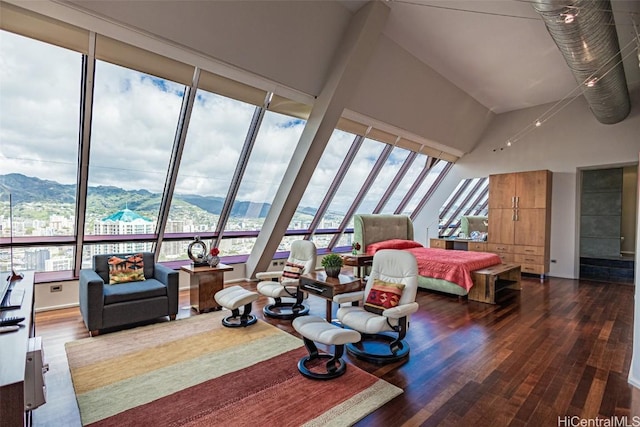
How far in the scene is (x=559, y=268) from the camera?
271 inches

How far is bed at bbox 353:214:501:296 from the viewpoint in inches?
201

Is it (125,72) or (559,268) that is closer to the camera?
(125,72)

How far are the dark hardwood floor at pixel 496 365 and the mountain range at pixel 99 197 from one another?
1501 millimetres

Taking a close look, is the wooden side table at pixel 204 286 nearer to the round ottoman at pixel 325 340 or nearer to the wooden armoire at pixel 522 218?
the round ottoman at pixel 325 340

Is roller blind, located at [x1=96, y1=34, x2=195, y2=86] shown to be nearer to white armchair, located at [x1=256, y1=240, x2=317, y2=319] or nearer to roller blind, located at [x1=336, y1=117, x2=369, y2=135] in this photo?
roller blind, located at [x1=336, y1=117, x2=369, y2=135]

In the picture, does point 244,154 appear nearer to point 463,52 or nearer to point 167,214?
point 167,214

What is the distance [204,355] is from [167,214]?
271 cm

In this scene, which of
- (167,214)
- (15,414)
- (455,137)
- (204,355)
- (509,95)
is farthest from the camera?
(455,137)

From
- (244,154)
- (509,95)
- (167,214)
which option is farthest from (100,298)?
(509,95)

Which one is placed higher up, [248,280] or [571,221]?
[571,221]

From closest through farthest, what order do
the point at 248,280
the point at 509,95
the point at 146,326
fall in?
1. the point at 146,326
2. the point at 248,280
3. the point at 509,95

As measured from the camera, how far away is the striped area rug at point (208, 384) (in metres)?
2.12

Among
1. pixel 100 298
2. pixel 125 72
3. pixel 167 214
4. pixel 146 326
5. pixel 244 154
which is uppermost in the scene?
pixel 125 72

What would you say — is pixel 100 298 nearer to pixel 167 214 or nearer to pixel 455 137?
pixel 167 214
